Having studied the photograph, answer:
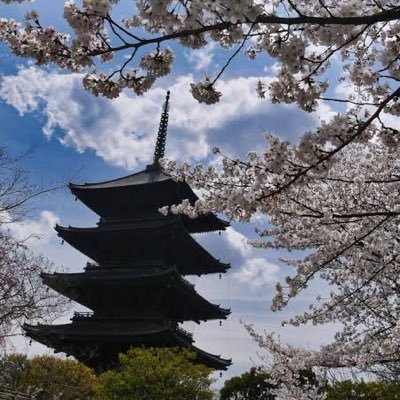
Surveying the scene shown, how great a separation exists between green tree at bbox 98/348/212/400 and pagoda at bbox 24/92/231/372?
3.99m

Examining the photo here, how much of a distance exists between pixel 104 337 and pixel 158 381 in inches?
235

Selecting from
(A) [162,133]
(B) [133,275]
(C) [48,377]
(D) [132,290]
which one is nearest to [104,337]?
(D) [132,290]

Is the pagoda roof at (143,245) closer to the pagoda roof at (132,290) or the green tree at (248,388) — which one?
the pagoda roof at (132,290)

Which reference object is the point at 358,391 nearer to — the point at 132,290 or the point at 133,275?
the point at 133,275

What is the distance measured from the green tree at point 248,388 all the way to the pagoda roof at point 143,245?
5.71 metres

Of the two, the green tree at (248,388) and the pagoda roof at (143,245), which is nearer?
the pagoda roof at (143,245)

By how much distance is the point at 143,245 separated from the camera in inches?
826

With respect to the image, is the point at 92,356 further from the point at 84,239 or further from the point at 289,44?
the point at 289,44

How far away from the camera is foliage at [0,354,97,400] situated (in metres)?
17.1

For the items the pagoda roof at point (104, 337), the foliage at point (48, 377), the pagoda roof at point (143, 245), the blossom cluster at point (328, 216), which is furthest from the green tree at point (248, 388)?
the blossom cluster at point (328, 216)

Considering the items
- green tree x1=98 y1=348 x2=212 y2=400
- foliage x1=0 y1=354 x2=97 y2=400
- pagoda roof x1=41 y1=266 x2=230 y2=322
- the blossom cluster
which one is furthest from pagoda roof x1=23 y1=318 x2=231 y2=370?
the blossom cluster

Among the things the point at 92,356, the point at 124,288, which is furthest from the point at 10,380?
the point at 124,288

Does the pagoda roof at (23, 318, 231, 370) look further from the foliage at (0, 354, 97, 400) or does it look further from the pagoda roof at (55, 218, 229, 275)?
the pagoda roof at (55, 218, 229, 275)

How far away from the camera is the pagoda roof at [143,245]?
2012 centimetres
